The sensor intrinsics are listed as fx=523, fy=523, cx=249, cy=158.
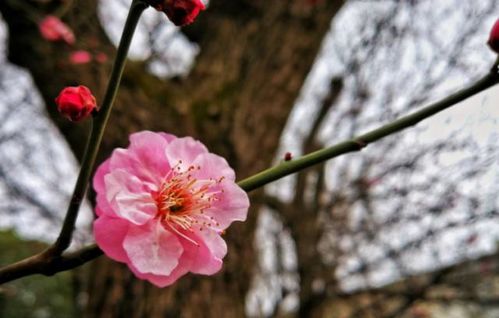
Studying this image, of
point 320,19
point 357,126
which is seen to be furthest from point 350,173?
point 320,19

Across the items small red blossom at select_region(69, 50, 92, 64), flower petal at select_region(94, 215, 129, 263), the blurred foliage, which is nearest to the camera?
flower petal at select_region(94, 215, 129, 263)

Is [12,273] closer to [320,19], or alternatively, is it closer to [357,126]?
[320,19]

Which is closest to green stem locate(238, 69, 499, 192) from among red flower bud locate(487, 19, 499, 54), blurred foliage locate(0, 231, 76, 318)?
red flower bud locate(487, 19, 499, 54)

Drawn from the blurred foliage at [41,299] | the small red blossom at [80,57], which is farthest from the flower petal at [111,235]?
the blurred foliage at [41,299]

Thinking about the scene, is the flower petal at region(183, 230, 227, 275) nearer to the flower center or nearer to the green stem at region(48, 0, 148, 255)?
the flower center

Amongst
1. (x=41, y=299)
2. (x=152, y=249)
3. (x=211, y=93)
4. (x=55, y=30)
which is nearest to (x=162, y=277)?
(x=152, y=249)
